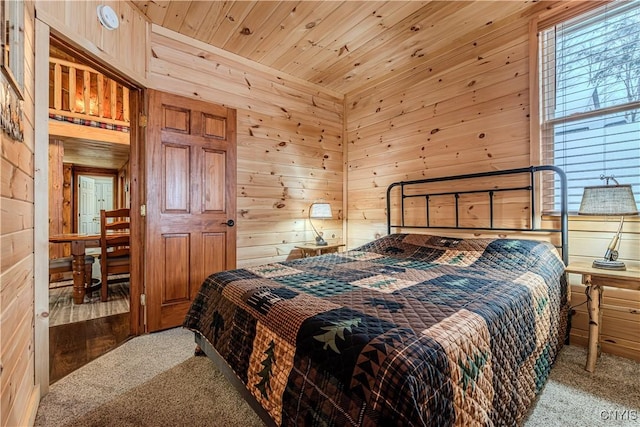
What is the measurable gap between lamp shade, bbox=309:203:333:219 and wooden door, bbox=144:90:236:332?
2.89ft

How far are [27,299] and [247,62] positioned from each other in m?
2.62

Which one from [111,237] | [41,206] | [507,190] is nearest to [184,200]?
[41,206]

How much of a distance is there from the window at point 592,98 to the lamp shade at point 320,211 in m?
1.98

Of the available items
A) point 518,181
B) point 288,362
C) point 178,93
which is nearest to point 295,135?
point 178,93

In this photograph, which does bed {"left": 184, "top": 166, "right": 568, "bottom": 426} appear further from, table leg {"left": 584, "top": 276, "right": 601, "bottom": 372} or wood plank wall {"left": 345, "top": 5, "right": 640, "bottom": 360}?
wood plank wall {"left": 345, "top": 5, "right": 640, "bottom": 360}

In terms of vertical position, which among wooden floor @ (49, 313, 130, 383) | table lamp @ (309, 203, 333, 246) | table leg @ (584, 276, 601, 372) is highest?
table lamp @ (309, 203, 333, 246)

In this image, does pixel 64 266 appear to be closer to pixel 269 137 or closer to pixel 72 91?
pixel 72 91

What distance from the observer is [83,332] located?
8.13 ft

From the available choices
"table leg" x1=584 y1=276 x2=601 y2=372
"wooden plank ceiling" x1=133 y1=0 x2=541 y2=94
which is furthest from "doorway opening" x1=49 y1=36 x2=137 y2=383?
"table leg" x1=584 y1=276 x2=601 y2=372

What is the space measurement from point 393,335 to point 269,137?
2672 mm

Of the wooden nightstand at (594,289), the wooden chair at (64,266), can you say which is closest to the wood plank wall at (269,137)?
the wooden chair at (64,266)

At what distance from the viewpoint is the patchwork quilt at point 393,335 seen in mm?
846

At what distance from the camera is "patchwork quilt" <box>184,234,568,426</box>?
846 millimetres

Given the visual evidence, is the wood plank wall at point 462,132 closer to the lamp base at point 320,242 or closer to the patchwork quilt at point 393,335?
the patchwork quilt at point 393,335
